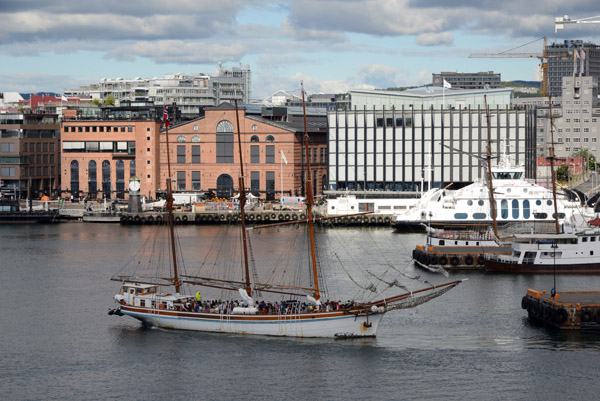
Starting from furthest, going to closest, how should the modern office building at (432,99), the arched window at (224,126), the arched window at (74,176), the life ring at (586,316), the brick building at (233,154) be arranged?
the arched window at (74,176)
the arched window at (224,126)
the brick building at (233,154)
the modern office building at (432,99)
the life ring at (586,316)

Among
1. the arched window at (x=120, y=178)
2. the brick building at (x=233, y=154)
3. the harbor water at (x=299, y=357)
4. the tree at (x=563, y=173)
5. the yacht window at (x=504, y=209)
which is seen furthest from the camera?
the tree at (x=563, y=173)

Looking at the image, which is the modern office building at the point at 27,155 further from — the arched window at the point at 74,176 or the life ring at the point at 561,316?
the life ring at the point at 561,316

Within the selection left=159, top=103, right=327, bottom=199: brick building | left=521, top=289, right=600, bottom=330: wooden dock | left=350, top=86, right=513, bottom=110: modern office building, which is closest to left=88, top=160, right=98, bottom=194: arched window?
left=159, top=103, right=327, bottom=199: brick building

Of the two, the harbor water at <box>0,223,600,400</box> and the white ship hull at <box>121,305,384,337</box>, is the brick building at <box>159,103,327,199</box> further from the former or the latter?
the white ship hull at <box>121,305,384,337</box>

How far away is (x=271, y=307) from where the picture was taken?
5959cm

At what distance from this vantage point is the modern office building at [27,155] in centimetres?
15300

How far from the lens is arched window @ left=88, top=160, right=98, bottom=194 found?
491 ft

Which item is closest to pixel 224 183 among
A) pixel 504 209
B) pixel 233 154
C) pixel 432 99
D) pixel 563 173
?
pixel 233 154

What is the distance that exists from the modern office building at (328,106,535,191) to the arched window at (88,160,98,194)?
32497 mm

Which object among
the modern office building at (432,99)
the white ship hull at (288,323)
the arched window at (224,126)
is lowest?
the white ship hull at (288,323)

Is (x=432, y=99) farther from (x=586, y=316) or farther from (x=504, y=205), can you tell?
(x=586, y=316)

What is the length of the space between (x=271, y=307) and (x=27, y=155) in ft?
337

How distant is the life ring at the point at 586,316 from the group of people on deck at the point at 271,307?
42.4ft

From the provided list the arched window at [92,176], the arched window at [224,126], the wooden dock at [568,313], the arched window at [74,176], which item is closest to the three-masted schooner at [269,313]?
the wooden dock at [568,313]
